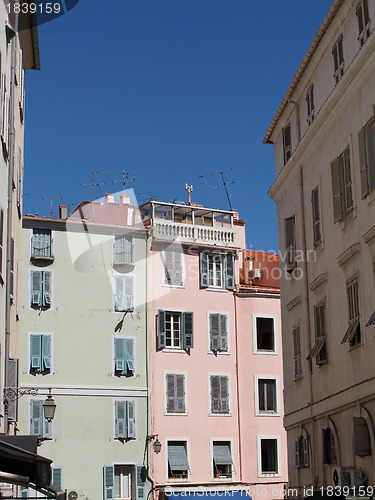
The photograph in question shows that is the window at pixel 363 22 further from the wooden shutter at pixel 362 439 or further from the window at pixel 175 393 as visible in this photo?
the window at pixel 175 393

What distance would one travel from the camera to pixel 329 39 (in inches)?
Answer: 816

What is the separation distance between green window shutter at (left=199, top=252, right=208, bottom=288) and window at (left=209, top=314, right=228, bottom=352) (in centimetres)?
163

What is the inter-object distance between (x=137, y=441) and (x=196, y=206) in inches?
502

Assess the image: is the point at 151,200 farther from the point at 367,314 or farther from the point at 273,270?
the point at 367,314

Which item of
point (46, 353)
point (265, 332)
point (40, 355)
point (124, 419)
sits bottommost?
point (124, 419)

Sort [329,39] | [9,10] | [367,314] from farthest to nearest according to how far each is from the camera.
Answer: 1. [329,39]
2. [9,10]
3. [367,314]

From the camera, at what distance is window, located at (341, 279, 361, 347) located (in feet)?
59.7

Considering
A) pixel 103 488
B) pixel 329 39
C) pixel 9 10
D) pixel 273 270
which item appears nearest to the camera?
pixel 9 10

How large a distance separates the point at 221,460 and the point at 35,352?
34.1ft

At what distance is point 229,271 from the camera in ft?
140

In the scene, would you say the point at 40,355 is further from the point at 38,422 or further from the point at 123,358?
the point at 123,358

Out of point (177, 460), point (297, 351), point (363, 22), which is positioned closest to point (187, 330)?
point (177, 460)

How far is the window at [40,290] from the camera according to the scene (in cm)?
3828

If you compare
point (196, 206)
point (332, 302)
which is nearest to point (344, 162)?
point (332, 302)
